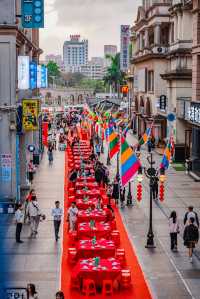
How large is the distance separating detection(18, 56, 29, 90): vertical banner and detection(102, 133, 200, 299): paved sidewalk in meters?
8.86

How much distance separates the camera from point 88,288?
61.2 feet

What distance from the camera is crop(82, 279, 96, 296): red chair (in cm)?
1862

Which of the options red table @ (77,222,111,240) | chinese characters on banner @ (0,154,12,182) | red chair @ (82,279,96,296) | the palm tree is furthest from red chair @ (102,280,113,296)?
the palm tree

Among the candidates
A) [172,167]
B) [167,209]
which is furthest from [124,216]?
[172,167]

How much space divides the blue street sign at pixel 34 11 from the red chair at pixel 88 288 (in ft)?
43.4

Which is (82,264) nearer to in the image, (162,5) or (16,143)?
(16,143)

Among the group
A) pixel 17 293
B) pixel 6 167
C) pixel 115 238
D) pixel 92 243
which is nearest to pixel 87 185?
pixel 6 167

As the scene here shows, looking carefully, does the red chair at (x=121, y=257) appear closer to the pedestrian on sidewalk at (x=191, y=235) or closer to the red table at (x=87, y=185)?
the pedestrian on sidewalk at (x=191, y=235)

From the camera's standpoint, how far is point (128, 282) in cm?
1920

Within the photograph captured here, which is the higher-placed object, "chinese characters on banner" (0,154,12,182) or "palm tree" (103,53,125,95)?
"palm tree" (103,53,125,95)

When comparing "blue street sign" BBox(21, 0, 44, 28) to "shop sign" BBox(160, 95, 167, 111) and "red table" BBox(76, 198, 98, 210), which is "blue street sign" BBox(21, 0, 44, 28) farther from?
"shop sign" BBox(160, 95, 167, 111)

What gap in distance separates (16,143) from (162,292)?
14.9m

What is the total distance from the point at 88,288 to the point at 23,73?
1736cm

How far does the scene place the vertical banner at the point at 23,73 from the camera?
32.9m
